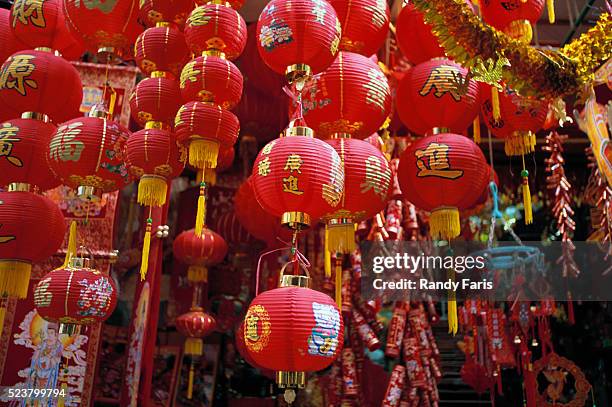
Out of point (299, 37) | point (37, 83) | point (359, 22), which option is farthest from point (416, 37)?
point (37, 83)

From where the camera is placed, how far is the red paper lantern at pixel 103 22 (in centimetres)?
303

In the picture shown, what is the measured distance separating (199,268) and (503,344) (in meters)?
2.71

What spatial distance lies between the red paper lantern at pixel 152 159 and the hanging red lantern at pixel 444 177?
1.22 m

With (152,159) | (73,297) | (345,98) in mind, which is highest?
(345,98)

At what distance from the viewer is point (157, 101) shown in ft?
10.1

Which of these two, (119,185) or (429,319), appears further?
(429,319)

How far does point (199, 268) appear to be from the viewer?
489cm

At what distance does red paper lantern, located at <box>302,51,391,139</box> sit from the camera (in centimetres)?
277

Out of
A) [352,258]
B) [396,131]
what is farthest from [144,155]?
[396,131]

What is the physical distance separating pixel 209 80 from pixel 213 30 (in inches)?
10.7

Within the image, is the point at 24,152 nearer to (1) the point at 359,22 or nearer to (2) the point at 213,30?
(2) the point at 213,30

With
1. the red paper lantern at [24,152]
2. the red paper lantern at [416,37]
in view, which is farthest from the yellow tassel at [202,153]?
the red paper lantern at [416,37]

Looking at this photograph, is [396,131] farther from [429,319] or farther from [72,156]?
[72,156]

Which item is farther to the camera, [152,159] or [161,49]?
[161,49]
